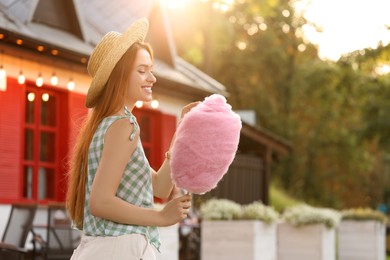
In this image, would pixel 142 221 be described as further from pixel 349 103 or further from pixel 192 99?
pixel 349 103

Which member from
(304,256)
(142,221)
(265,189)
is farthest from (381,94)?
(142,221)

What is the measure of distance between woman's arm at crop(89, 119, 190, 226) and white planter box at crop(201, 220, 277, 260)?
9773 millimetres

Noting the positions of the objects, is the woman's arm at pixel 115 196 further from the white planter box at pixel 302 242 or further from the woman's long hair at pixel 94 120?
the white planter box at pixel 302 242

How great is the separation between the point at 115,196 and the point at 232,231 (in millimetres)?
9914

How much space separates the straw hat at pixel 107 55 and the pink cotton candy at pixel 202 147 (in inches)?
12.6

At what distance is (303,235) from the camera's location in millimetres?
15211

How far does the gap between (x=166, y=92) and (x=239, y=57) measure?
72.1 ft

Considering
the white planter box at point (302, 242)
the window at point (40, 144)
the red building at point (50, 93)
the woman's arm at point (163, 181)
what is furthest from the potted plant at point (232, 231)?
the woman's arm at point (163, 181)

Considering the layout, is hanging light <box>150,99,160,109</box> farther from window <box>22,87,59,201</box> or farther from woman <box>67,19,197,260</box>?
woman <box>67,19,197,260</box>

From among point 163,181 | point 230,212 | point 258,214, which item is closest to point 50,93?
point 230,212

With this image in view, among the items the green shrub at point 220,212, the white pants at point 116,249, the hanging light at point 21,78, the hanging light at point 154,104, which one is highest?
the hanging light at point 154,104

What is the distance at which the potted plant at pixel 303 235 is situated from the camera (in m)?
15.1

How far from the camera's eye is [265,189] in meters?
22.4

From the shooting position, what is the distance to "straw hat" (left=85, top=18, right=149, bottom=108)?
3.58 metres
